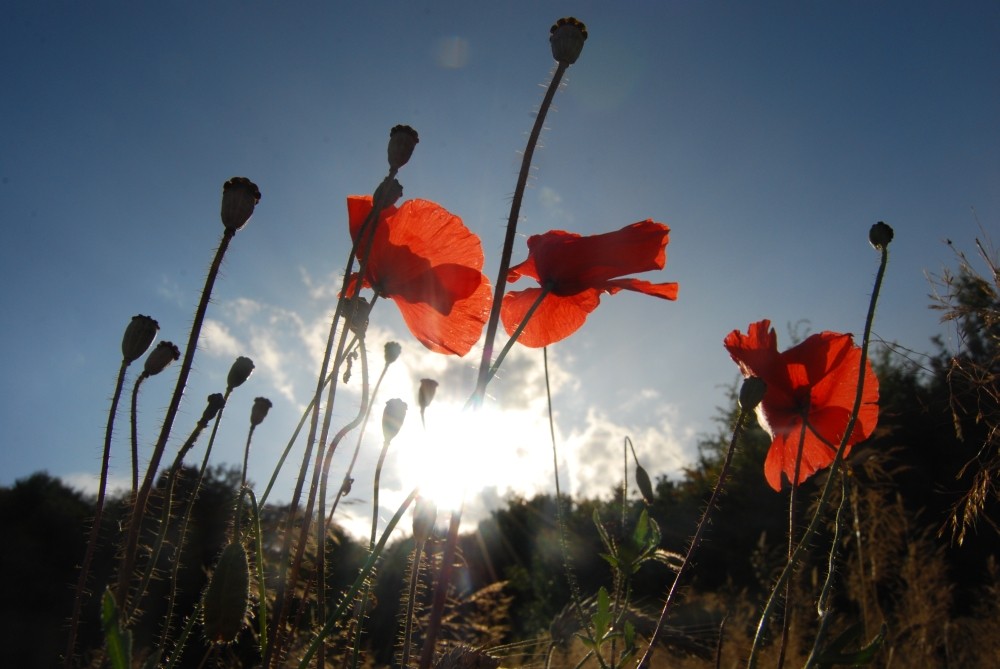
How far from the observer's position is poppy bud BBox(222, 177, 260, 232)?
0.86 m

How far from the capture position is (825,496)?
0.85 metres

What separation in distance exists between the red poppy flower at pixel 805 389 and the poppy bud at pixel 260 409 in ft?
3.35

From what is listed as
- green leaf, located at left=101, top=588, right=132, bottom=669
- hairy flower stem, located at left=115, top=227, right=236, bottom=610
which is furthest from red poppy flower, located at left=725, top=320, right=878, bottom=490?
green leaf, located at left=101, top=588, right=132, bottom=669

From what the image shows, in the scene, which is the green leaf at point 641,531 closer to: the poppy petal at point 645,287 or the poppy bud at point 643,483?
the poppy bud at point 643,483

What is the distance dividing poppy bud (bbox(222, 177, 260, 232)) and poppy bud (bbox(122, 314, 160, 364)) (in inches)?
13.6

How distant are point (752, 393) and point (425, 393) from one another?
66 centimetres

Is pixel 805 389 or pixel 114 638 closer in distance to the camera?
pixel 114 638

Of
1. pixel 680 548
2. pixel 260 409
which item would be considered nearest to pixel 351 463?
pixel 260 409

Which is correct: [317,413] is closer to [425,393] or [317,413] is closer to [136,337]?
[136,337]

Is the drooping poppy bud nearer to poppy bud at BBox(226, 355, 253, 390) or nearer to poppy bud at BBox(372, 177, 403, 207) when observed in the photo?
poppy bud at BBox(226, 355, 253, 390)

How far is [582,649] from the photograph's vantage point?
319 cm

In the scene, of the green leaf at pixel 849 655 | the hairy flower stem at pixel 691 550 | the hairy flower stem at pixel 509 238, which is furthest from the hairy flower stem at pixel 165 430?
the green leaf at pixel 849 655

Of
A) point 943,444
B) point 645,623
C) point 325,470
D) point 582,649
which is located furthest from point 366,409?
point 943,444

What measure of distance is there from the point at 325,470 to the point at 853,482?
1806 mm
